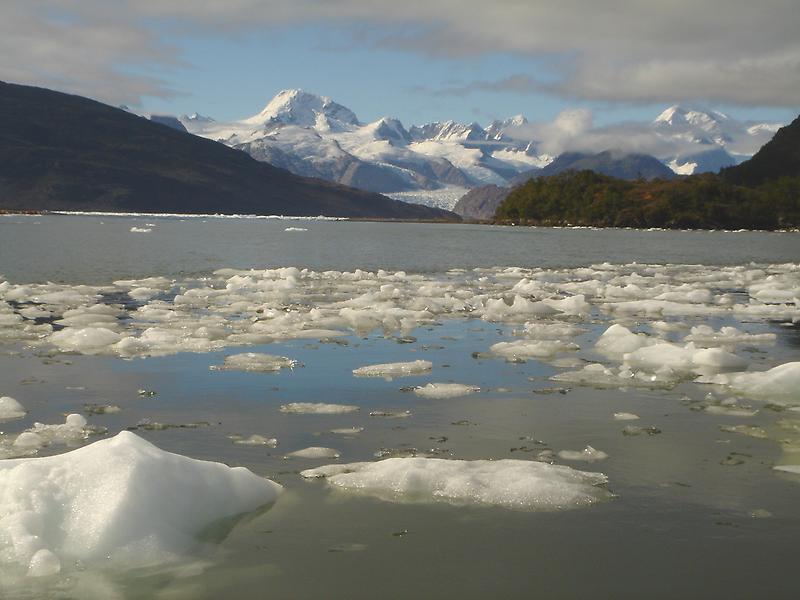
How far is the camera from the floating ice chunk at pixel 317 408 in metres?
12.2

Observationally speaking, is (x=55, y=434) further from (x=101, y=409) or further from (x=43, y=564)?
(x=43, y=564)

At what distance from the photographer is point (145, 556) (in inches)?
279

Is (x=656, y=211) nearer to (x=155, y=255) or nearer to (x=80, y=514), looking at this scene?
(x=155, y=255)

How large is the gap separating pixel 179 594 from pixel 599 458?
5.36m

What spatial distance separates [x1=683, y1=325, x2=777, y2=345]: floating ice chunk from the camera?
61.5ft

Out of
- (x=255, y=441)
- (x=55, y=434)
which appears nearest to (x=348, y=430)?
(x=255, y=441)

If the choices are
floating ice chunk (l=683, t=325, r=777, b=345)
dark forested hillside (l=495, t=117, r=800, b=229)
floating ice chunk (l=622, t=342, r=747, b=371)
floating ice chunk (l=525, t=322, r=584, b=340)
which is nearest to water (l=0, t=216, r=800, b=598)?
floating ice chunk (l=683, t=325, r=777, b=345)

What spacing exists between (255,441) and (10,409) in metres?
3.79

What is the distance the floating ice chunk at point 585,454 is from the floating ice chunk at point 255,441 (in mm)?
3522

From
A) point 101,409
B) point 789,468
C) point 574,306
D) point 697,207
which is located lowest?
point 101,409

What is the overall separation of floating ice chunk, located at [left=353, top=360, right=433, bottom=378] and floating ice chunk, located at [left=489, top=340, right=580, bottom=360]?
7.66 feet

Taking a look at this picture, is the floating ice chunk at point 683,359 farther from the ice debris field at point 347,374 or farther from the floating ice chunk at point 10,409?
the floating ice chunk at point 10,409

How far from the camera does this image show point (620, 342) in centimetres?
1741

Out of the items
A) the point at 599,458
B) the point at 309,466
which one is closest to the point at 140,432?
the point at 309,466
